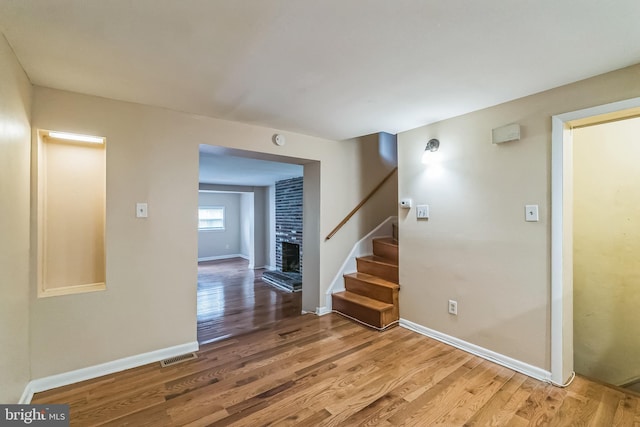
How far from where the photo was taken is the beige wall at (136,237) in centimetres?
201

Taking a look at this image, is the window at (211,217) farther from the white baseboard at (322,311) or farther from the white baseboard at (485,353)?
the white baseboard at (485,353)

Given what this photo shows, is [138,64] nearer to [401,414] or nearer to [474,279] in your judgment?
[401,414]

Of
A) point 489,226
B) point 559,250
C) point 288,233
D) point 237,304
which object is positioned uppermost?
point 489,226

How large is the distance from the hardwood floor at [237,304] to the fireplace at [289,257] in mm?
626

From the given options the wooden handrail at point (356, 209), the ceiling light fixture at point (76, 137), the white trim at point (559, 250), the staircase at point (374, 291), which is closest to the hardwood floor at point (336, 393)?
the white trim at point (559, 250)

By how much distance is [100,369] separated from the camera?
2.12m

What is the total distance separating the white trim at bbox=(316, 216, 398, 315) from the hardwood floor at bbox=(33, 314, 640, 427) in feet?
3.16

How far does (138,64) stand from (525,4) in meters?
2.08

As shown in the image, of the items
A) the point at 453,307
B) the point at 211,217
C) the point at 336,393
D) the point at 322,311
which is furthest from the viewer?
the point at 211,217

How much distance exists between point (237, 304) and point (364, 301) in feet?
6.29

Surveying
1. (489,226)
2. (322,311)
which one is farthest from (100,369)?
(489,226)

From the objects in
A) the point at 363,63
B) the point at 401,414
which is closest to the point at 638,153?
the point at 363,63

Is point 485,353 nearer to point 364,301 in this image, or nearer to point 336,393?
point 364,301

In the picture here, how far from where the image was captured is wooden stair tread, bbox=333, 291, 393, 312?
2998 mm
